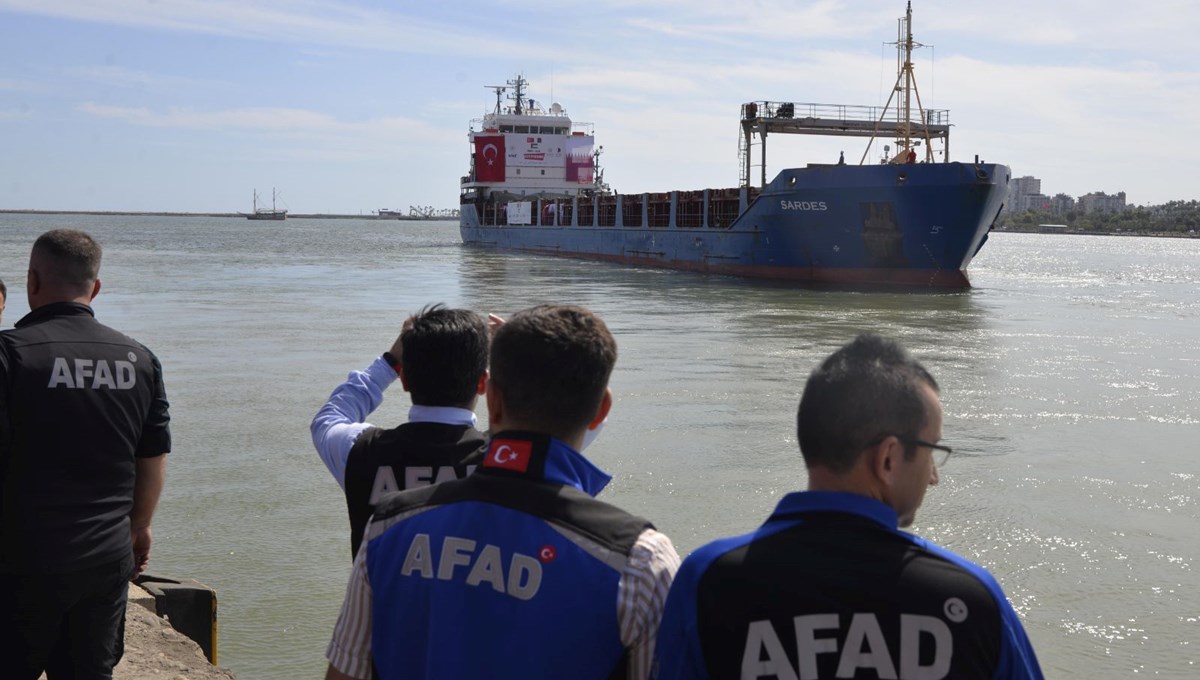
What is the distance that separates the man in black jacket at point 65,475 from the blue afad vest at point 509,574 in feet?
4.17

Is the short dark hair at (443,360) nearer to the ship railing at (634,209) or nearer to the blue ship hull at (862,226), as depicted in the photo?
the blue ship hull at (862,226)

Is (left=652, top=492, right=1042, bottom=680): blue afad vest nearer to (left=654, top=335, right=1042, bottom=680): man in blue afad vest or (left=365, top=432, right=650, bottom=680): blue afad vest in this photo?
(left=654, top=335, right=1042, bottom=680): man in blue afad vest

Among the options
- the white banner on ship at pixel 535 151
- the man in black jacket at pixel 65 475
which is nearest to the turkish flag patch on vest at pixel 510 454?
the man in black jacket at pixel 65 475

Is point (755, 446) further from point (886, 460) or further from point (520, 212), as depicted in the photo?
A: point (520, 212)

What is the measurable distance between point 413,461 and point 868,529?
3.34 feet

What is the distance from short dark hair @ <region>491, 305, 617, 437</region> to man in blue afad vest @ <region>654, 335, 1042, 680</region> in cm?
34

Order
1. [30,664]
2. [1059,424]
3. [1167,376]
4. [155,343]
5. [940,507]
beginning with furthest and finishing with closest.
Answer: [155,343]
[1167,376]
[1059,424]
[940,507]
[30,664]

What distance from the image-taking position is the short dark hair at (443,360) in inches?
83.3

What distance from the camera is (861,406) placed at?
4.86ft

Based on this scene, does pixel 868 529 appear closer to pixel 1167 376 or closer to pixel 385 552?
pixel 385 552

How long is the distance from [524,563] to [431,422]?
71 centimetres

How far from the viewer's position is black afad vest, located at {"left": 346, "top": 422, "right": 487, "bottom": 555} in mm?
2080

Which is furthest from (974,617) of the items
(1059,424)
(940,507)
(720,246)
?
(720,246)

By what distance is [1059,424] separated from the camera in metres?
8.49
